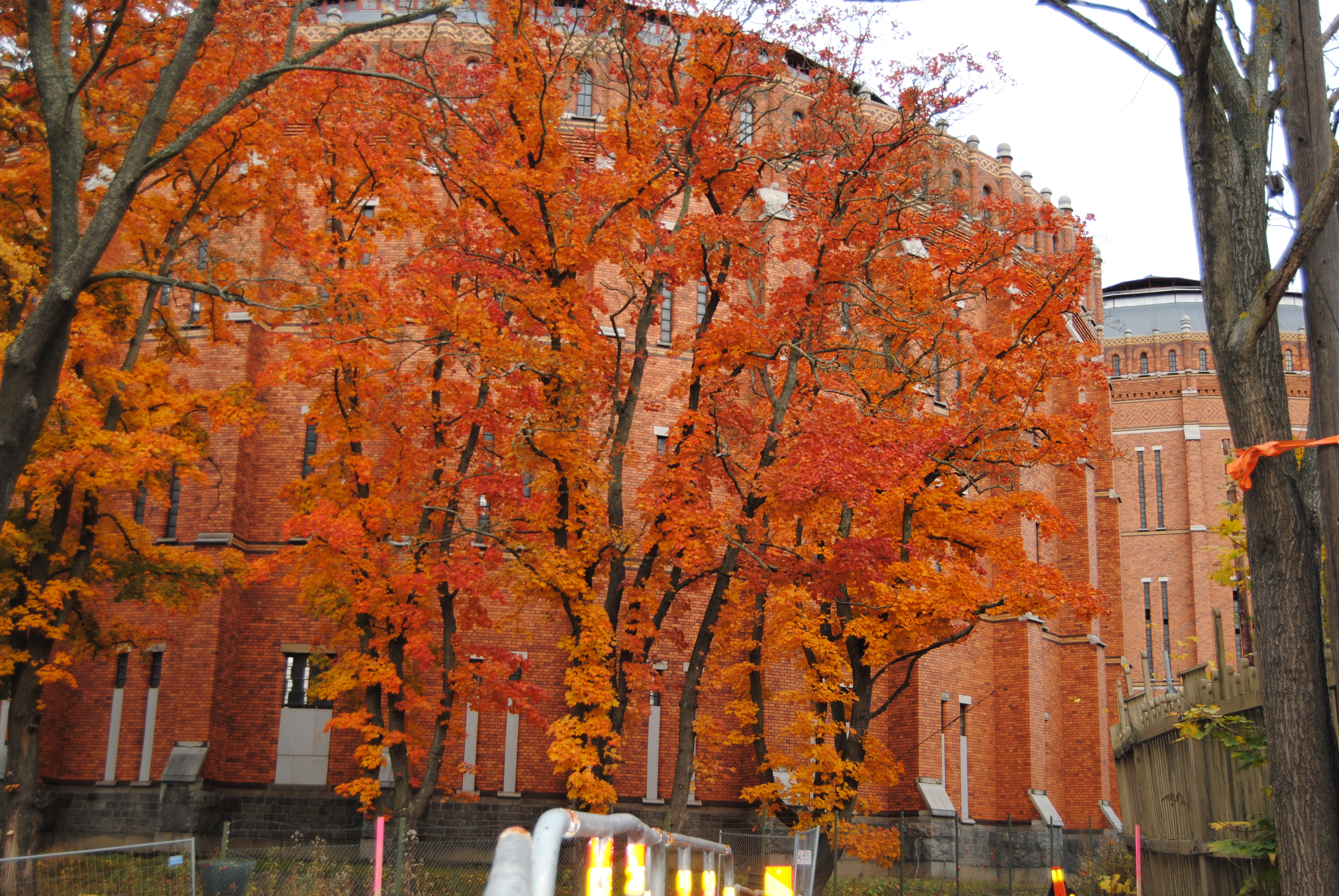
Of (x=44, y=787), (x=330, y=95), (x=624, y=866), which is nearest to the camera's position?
(x=624, y=866)

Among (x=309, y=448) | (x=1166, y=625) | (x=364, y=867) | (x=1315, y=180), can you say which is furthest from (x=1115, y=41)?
(x=1166, y=625)

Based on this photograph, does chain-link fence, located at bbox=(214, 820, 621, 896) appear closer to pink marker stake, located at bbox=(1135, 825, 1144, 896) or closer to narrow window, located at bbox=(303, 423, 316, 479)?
pink marker stake, located at bbox=(1135, 825, 1144, 896)

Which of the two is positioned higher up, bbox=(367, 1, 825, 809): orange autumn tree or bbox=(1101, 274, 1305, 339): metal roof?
bbox=(1101, 274, 1305, 339): metal roof

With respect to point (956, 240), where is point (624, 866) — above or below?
below

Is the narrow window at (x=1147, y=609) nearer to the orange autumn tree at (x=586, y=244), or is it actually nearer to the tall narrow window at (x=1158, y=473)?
the tall narrow window at (x=1158, y=473)

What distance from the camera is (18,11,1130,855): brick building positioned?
80.4ft

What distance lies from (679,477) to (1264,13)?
36.1 feet

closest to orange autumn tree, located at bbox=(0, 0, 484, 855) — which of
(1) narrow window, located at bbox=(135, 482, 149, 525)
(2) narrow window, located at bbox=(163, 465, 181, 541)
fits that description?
(2) narrow window, located at bbox=(163, 465, 181, 541)

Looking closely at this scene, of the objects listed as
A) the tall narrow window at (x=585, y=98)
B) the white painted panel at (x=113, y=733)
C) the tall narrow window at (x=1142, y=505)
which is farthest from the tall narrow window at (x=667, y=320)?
the tall narrow window at (x=1142, y=505)

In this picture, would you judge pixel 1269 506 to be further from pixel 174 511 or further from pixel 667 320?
pixel 174 511

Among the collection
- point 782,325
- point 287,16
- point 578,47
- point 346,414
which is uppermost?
point 578,47

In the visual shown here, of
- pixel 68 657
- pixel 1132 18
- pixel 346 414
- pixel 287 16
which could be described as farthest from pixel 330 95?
pixel 1132 18

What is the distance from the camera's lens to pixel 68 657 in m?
18.3

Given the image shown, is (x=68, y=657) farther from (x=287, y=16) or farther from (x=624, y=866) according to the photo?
(x=624, y=866)
